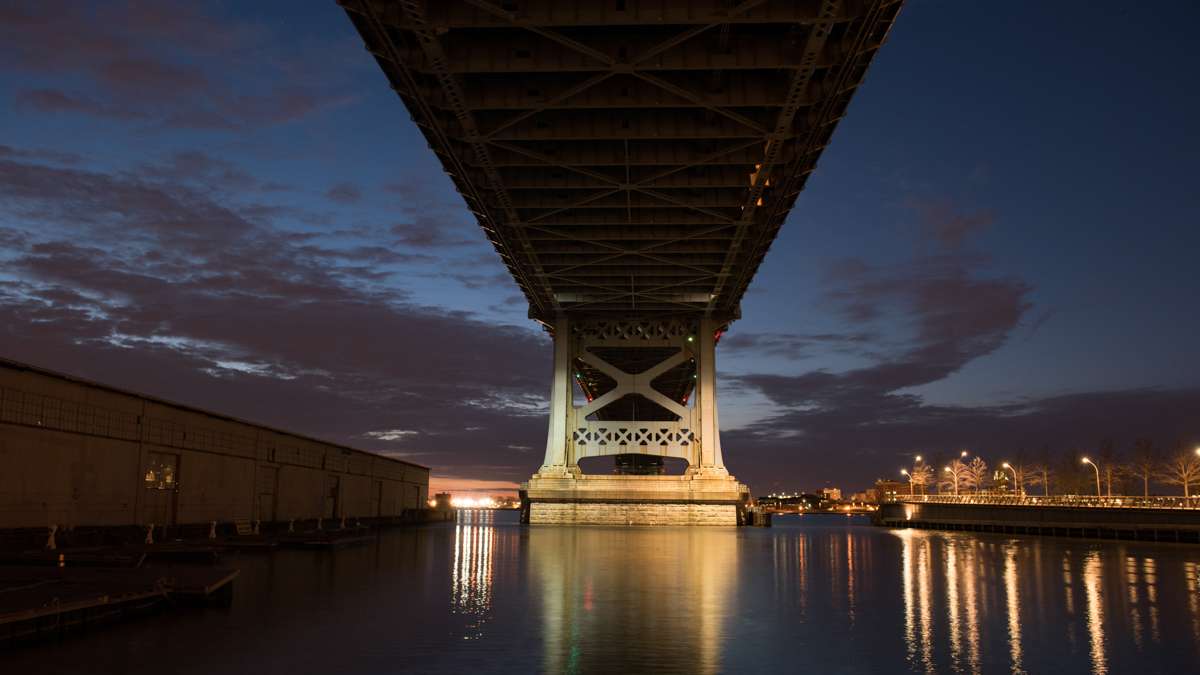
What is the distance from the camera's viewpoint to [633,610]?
16875mm

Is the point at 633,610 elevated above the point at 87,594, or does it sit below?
below

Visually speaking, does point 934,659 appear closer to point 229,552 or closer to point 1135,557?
point 229,552

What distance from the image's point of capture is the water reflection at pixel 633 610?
472 inches

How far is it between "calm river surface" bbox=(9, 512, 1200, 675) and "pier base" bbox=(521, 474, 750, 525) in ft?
130

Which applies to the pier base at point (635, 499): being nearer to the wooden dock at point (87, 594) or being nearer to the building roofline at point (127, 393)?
the building roofline at point (127, 393)

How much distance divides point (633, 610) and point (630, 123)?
24.7m

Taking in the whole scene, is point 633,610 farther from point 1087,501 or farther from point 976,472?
point 976,472

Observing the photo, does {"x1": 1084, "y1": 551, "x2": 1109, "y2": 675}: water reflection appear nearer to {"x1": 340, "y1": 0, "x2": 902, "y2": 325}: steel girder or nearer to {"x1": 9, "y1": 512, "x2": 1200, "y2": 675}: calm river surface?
{"x1": 9, "y1": 512, "x2": 1200, "y2": 675}: calm river surface

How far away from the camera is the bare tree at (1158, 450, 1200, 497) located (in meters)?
85.2

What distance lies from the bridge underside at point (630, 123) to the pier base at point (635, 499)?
0.21 meters

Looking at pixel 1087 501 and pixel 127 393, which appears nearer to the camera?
pixel 127 393

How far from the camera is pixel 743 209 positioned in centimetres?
4775

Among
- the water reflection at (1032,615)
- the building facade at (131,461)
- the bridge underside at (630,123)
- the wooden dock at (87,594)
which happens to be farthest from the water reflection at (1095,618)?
the building facade at (131,461)

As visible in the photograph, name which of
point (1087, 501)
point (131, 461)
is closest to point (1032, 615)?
point (131, 461)
